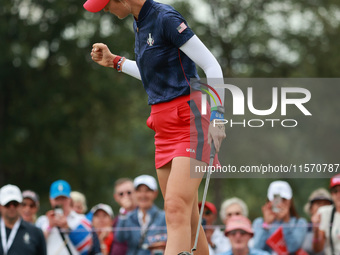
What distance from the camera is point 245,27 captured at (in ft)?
75.3

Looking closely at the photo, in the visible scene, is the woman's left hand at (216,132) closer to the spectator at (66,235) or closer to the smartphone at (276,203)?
the smartphone at (276,203)

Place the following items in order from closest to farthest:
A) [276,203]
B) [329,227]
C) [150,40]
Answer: [150,40], [329,227], [276,203]

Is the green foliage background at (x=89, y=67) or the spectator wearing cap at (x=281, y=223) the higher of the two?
the green foliage background at (x=89, y=67)

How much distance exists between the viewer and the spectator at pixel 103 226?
914cm

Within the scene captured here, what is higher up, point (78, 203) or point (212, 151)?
point (78, 203)

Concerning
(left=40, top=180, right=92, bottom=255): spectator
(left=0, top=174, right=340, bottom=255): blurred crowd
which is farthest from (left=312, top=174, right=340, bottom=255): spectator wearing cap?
(left=40, top=180, right=92, bottom=255): spectator

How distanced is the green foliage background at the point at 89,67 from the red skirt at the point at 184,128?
16.7 metres

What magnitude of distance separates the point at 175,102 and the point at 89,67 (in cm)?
1960

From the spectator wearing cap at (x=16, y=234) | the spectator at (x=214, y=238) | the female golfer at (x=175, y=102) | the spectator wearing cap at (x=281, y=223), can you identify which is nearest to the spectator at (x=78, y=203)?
the spectator wearing cap at (x=16, y=234)

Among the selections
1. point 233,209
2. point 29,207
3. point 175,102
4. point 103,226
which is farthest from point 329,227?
point 29,207

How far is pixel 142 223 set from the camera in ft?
28.8

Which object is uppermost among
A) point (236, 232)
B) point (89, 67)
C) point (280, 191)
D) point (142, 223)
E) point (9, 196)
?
point (89, 67)

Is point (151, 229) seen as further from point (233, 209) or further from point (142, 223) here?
point (233, 209)

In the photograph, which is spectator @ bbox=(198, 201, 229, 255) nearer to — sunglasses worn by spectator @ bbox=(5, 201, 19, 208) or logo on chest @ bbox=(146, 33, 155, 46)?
sunglasses worn by spectator @ bbox=(5, 201, 19, 208)
